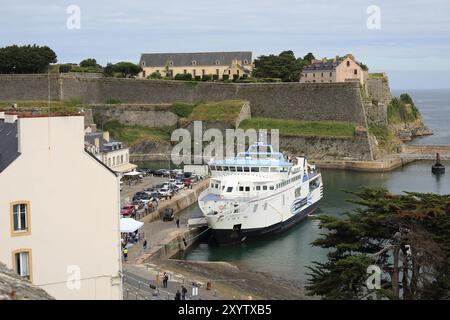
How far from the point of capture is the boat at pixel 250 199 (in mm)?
30219

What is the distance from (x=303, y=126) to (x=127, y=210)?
30.7 meters

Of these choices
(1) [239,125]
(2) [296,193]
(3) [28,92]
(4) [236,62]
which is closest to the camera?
(2) [296,193]

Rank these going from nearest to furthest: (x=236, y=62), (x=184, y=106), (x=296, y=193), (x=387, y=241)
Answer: (x=387, y=241), (x=296, y=193), (x=184, y=106), (x=236, y=62)

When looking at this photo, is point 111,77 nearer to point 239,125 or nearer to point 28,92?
point 28,92

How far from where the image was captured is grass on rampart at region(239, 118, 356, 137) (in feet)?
190

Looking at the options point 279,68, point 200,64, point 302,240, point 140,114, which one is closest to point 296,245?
point 302,240

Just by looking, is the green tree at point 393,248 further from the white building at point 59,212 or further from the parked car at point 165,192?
the parked car at point 165,192

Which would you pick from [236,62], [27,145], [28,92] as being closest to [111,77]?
[28,92]

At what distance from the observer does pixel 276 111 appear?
62969 millimetres

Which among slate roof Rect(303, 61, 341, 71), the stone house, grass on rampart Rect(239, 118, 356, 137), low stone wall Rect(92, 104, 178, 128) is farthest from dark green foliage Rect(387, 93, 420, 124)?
low stone wall Rect(92, 104, 178, 128)

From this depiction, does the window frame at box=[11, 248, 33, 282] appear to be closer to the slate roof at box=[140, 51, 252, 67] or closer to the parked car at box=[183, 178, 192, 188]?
the parked car at box=[183, 178, 192, 188]
